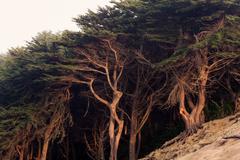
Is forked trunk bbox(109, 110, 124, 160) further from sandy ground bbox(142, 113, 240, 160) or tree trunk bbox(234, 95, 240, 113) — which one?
tree trunk bbox(234, 95, 240, 113)

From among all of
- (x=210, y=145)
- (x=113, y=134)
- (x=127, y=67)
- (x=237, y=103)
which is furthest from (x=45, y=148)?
(x=210, y=145)

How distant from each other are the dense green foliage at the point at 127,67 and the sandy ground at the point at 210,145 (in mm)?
3307

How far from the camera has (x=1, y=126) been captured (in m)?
24.0

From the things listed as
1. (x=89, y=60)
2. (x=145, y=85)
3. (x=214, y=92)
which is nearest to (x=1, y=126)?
(x=89, y=60)

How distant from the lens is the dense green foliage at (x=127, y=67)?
68.6ft

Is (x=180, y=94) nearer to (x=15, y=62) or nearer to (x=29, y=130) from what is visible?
(x=29, y=130)

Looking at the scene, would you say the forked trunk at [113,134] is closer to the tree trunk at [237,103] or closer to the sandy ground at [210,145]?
the sandy ground at [210,145]

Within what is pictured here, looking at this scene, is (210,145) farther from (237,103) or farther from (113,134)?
(113,134)

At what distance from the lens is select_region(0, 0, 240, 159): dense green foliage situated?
823 inches

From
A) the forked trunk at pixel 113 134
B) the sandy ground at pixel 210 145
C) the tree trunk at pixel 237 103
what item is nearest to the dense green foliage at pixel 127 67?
the tree trunk at pixel 237 103

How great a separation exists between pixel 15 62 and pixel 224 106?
12569mm

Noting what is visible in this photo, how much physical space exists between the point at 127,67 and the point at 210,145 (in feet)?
34.5

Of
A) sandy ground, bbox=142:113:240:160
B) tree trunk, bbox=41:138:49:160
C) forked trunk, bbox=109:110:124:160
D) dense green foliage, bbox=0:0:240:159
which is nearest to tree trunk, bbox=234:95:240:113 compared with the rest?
dense green foliage, bbox=0:0:240:159

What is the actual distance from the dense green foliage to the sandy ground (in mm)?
3307
